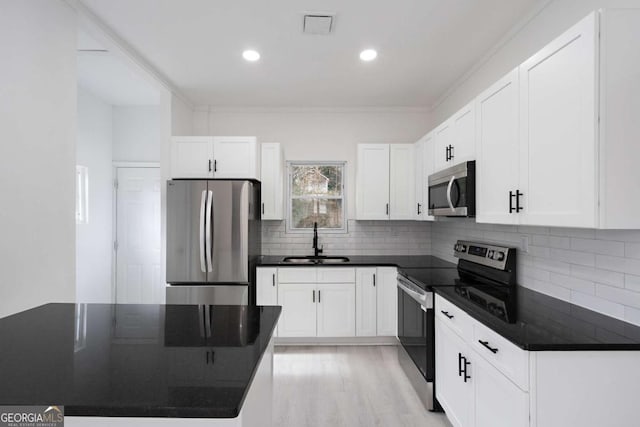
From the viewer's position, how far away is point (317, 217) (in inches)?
177

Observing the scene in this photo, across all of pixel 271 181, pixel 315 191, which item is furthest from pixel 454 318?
pixel 315 191

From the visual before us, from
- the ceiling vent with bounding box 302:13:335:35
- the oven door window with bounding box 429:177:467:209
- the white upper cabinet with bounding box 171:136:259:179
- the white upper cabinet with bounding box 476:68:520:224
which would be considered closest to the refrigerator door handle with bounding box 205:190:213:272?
the white upper cabinet with bounding box 171:136:259:179

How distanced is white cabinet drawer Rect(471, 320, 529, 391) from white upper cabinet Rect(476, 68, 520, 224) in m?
0.64

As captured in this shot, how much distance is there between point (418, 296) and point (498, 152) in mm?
1249

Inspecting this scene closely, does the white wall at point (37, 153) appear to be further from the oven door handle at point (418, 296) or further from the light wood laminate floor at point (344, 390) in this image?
the oven door handle at point (418, 296)

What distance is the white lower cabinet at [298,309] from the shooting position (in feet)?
12.3

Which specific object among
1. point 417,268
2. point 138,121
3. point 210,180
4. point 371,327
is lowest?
point 371,327

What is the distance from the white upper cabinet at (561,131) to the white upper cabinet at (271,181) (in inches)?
103

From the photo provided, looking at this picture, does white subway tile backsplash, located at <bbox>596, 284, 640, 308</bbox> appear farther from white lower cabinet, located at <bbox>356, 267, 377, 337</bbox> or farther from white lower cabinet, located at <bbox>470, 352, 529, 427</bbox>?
white lower cabinet, located at <bbox>356, 267, 377, 337</bbox>

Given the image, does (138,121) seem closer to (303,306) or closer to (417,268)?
(303,306)

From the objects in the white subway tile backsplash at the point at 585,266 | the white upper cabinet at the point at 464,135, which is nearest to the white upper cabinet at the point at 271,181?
the white upper cabinet at the point at 464,135

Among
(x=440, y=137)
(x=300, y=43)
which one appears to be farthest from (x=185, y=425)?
(x=440, y=137)

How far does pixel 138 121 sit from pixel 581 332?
5.03 metres

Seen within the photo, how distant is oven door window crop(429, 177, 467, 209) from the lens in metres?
2.52
